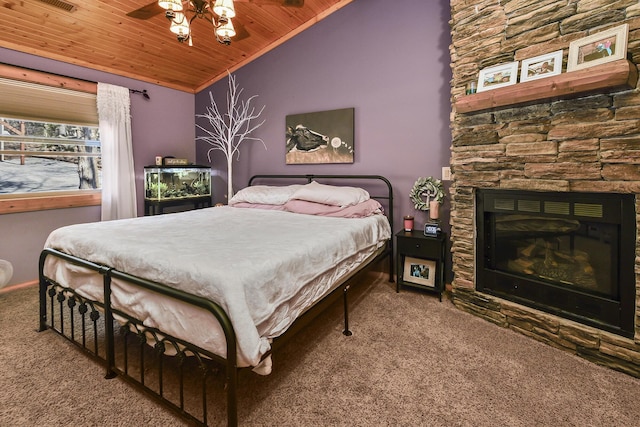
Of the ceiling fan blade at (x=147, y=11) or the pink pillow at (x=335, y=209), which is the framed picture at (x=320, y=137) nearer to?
the pink pillow at (x=335, y=209)

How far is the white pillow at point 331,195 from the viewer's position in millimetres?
3023

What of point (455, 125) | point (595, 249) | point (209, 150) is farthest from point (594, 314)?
point (209, 150)

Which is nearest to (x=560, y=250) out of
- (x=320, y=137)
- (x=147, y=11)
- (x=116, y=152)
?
(x=320, y=137)

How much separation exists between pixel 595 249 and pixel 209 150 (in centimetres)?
456

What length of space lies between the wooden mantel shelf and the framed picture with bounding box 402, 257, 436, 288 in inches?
53.7

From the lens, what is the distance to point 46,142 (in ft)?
11.4

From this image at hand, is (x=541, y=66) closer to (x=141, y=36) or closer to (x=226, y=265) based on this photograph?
(x=226, y=265)

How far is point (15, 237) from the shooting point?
3.18 meters

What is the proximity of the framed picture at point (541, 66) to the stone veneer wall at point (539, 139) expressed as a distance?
0.17 ft

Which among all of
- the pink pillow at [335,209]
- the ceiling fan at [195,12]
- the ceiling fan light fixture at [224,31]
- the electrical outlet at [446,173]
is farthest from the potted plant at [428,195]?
the ceiling fan light fixture at [224,31]

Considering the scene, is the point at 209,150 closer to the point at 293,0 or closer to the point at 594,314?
the point at 293,0

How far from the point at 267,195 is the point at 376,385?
2.33 metres

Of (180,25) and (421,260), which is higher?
(180,25)

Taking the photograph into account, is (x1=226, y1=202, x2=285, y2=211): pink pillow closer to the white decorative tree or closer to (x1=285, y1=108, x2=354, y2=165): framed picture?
the white decorative tree
